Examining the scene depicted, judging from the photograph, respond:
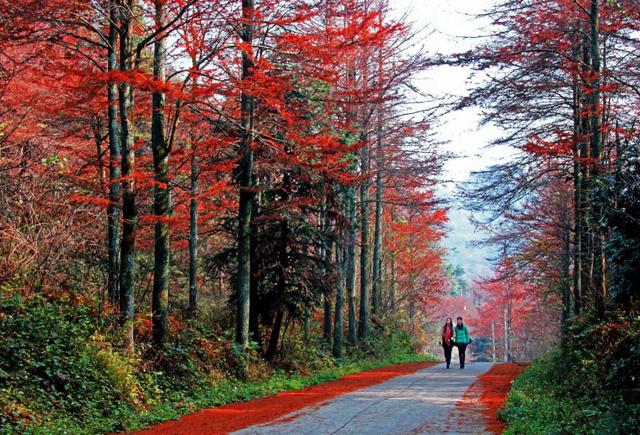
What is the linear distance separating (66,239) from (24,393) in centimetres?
400

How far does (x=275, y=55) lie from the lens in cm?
1848

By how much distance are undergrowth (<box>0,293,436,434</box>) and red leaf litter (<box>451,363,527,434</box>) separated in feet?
15.5

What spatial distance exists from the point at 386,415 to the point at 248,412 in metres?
2.72

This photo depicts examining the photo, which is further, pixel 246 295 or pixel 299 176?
pixel 299 176

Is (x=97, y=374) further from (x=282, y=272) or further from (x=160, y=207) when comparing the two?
(x=282, y=272)

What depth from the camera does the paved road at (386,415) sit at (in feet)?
31.6

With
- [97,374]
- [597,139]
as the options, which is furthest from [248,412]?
[597,139]

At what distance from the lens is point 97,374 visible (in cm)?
1146

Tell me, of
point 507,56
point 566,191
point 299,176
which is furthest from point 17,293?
point 566,191

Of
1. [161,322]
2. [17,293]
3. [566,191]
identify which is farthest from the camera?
[566,191]

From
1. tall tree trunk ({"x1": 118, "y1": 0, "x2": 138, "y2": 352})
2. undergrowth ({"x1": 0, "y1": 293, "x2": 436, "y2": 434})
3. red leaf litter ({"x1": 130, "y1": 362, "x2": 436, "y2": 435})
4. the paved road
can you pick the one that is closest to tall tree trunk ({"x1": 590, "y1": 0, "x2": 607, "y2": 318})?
the paved road

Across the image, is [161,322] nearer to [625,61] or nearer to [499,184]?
[499,184]

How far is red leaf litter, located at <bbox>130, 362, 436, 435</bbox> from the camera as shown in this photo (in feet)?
33.2

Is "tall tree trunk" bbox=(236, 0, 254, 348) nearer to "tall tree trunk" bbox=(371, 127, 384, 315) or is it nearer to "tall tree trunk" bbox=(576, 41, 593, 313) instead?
"tall tree trunk" bbox=(371, 127, 384, 315)
